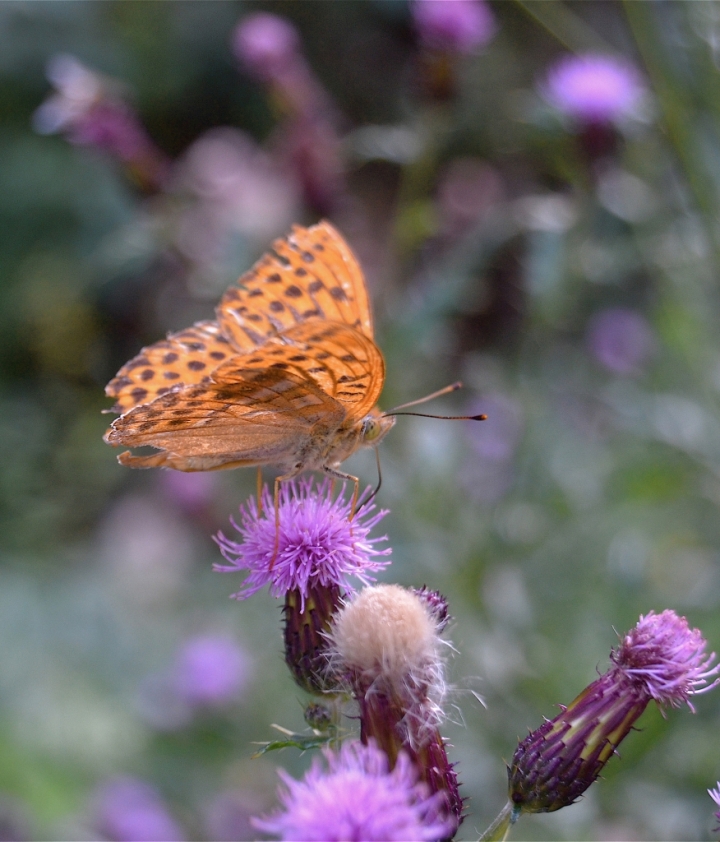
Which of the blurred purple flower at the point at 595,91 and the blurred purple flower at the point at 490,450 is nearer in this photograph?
the blurred purple flower at the point at 595,91

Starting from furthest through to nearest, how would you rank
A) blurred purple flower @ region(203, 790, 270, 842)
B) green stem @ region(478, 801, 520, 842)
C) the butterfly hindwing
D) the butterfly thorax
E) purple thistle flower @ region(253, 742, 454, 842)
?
blurred purple flower @ region(203, 790, 270, 842), the butterfly thorax, the butterfly hindwing, green stem @ region(478, 801, 520, 842), purple thistle flower @ region(253, 742, 454, 842)

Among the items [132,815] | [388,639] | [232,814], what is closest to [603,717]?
[388,639]

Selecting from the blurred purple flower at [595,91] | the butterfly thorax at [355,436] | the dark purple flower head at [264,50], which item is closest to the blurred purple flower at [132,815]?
the butterfly thorax at [355,436]

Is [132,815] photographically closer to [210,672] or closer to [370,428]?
[210,672]

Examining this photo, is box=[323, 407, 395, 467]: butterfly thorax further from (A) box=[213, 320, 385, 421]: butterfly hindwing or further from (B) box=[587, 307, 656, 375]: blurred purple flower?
(B) box=[587, 307, 656, 375]: blurred purple flower

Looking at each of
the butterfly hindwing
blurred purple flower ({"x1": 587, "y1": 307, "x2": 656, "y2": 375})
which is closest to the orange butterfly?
the butterfly hindwing

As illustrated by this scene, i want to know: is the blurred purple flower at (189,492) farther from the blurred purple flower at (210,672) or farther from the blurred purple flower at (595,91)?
the blurred purple flower at (595,91)

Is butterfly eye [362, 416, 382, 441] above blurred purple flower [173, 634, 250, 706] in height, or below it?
above
